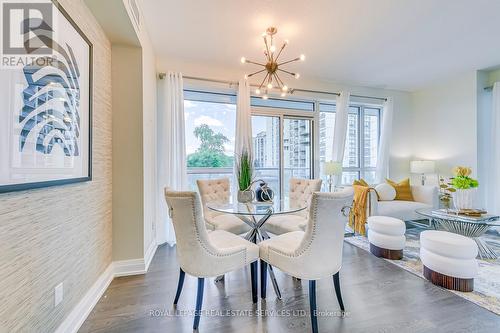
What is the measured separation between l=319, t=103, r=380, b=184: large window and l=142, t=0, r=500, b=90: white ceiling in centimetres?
118

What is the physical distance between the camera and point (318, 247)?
63.6 inches

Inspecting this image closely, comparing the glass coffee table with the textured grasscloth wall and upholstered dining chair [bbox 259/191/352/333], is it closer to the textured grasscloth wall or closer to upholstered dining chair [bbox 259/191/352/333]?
upholstered dining chair [bbox 259/191/352/333]

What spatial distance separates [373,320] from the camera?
68.0 inches

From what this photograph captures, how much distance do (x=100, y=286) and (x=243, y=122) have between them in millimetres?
2826

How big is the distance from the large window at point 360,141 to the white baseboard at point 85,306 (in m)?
4.51

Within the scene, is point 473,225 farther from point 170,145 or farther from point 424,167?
point 170,145

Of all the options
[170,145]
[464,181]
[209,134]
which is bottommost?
[464,181]

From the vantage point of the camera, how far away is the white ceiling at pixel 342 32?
2.34 m

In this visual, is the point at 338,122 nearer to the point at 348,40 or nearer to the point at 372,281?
the point at 348,40

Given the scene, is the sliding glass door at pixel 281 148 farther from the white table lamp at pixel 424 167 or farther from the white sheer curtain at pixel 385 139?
the white table lamp at pixel 424 167

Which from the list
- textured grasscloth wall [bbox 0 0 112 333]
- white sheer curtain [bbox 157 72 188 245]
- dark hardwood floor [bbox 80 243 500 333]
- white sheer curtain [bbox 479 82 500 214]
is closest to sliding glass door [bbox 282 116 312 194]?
white sheer curtain [bbox 157 72 188 245]

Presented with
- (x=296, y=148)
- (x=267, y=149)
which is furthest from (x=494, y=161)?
(x=267, y=149)

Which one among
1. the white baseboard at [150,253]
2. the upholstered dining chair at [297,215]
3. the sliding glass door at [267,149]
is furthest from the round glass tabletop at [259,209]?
the sliding glass door at [267,149]

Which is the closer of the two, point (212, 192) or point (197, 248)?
point (197, 248)
